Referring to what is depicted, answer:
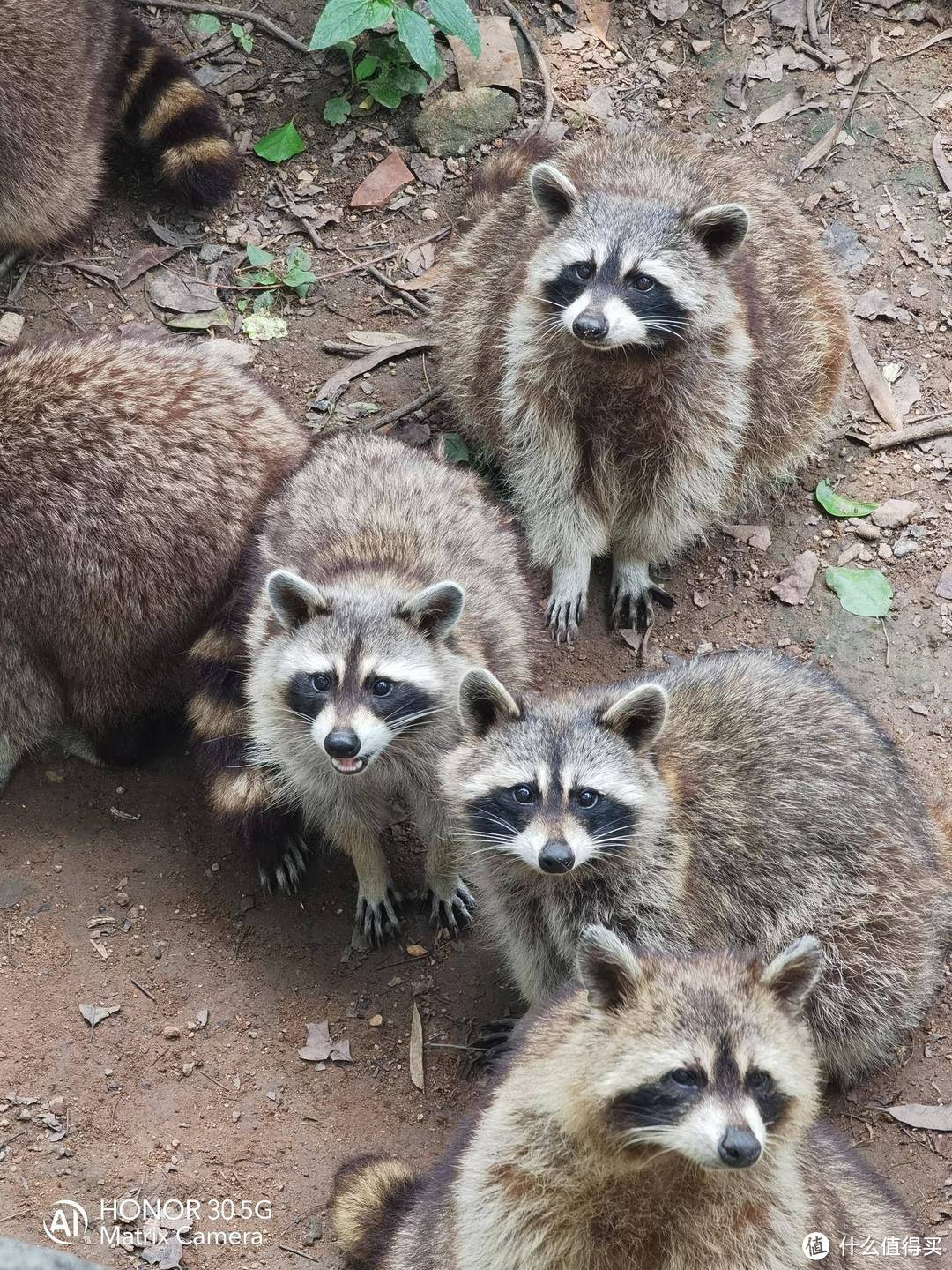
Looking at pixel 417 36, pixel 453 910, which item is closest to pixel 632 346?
pixel 417 36

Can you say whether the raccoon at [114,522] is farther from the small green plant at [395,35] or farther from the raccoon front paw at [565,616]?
the small green plant at [395,35]

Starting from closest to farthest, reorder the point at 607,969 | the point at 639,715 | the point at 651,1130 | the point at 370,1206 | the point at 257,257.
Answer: the point at 651,1130
the point at 607,969
the point at 370,1206
the point at 639,715
the point at 257,257

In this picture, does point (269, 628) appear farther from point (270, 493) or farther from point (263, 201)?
point (263, 201)

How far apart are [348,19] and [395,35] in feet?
2.00

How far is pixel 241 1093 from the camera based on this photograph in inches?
146

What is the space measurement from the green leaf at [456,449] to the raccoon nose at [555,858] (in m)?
2.22

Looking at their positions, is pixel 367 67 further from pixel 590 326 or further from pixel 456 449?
pixel 590 326

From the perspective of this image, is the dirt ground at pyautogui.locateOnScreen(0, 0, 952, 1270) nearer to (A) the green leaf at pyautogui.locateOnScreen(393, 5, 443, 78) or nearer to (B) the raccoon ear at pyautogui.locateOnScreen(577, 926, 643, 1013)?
(A) the green leaf at pyautogui.locateOnScreen(393, 5, 443, 78)

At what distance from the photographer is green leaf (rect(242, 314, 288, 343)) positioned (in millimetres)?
5117

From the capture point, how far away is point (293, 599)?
11.7ft

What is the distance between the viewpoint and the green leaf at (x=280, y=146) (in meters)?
5.49

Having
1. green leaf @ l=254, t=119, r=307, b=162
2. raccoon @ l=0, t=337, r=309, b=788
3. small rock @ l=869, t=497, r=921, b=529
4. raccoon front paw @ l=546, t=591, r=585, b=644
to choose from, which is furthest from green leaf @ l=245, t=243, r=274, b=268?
small rock @ l=869, t=497, r=921, b=529

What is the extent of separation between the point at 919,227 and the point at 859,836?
112 inches

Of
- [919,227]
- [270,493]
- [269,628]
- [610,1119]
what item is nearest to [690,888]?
[610,1119]
